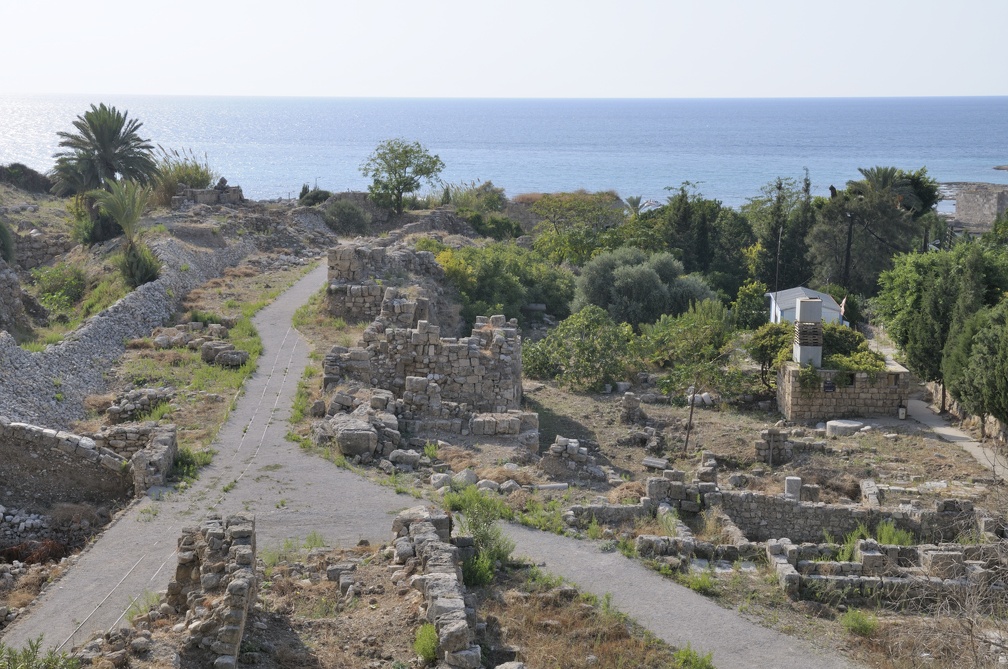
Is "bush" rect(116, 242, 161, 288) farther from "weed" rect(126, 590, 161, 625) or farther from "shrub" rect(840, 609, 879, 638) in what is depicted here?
"shrub" rect(840, 609, 879, 638)

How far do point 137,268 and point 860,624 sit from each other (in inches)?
860

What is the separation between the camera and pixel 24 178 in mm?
49562

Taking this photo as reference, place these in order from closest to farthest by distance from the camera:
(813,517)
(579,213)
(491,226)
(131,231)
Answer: (813,517) → (131,231) → (491,226) → (579,213)

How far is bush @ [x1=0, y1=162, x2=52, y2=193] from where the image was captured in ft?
161

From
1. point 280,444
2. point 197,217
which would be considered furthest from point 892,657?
point 197,217

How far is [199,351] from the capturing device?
75.3 ft

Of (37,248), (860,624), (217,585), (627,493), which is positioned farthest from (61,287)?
(860,624)

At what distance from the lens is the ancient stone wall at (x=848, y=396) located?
78.1ft

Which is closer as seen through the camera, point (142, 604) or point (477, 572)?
point (142, 604)

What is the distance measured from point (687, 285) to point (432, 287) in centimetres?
1074

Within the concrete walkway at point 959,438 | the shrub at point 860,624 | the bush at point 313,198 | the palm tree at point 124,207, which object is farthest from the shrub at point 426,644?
the bush at point 313,198

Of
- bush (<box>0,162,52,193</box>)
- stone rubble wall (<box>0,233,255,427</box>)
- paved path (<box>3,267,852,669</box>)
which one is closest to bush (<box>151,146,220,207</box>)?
bush (<box>0,162,52,193</box>)

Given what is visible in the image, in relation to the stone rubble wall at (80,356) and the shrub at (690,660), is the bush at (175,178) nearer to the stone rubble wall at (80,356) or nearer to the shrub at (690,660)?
the stone rubble wall at (80,356)

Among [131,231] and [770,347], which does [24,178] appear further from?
[770,347]
